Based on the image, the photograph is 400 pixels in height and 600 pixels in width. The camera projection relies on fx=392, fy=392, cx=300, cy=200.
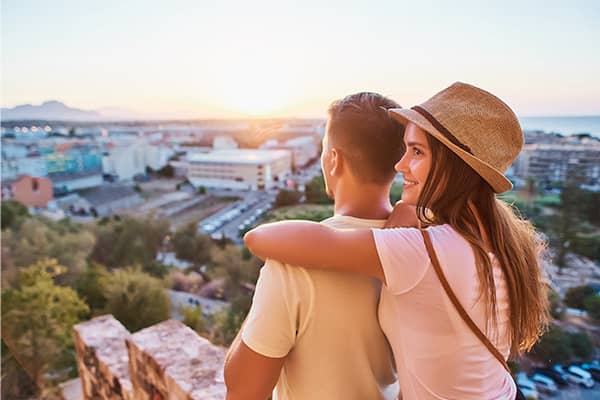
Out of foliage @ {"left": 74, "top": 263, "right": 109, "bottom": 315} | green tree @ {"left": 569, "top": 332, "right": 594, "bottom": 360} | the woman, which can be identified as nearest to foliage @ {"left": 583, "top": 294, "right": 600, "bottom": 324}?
green tree @ {"left": 569, "top": 332, "right": 594, "bottom": 360}

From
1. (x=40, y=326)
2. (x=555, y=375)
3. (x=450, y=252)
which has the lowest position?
(x=40, y=326)

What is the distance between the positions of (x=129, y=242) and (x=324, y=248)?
33.3 feet

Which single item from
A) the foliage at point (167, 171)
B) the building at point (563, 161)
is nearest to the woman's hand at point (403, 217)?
the building at point (563, 161)

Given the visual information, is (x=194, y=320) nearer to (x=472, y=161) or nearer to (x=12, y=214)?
(x=472, y=161)

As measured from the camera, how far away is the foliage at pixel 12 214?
9070 millimetres

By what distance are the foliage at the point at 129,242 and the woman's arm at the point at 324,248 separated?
921cm

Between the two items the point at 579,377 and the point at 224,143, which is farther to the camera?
the point at 224,143

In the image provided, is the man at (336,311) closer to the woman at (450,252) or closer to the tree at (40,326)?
the woman at (450,252)

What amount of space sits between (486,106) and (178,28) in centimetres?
329

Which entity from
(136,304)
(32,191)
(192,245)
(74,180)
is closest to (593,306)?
(136,304)

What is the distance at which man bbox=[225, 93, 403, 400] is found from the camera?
59 cm

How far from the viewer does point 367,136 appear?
660 mm

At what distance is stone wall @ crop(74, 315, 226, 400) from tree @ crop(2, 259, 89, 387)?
339 cm

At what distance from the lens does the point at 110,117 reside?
11.7 meters
